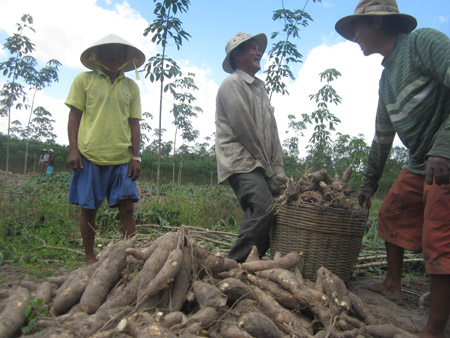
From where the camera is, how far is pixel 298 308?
2.02 m

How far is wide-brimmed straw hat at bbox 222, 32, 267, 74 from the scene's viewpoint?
3205mm

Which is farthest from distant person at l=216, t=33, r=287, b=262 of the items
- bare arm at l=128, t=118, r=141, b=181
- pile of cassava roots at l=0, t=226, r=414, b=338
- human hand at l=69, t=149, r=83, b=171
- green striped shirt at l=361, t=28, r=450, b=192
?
human hand at l=69, t=149, r=83, b=171

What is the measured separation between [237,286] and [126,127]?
177 cm

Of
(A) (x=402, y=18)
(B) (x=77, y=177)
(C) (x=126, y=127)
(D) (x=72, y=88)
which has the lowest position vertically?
(B) (x=77, y=177)

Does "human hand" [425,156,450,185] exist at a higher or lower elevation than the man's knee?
higher

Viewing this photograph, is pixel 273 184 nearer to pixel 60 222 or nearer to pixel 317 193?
pixel 317 193

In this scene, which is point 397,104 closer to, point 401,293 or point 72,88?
point 401,293

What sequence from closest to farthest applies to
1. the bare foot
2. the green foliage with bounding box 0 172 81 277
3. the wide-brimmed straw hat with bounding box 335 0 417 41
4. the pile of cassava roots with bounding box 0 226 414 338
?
the pile of cassava roots with bounding box 0 226 414 338, the wide-brimmed straw hat with bounding box 335 0 417 41, the bare foot, the green foliage with bounding box 0 172 81 277

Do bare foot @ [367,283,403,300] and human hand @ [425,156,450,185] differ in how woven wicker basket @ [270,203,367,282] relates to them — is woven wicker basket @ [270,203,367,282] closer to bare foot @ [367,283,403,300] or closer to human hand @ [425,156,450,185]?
bare foot @ [367,283,403,300]

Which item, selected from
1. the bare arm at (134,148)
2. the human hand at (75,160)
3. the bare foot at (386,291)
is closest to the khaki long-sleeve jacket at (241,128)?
the bare arm at (134,148)

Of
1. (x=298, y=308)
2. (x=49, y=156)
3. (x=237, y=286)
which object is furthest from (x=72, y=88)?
(x=49, y=156)

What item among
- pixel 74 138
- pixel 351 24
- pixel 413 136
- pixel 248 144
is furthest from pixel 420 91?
pixel 74 138

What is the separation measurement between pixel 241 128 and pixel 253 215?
2.42 feet

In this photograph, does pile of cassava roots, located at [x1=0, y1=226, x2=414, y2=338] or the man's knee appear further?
the man's knee
